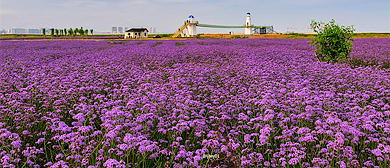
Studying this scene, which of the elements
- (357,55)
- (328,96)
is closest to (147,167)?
(328,96)

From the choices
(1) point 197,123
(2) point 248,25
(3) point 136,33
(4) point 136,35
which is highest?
(2) point 248,25

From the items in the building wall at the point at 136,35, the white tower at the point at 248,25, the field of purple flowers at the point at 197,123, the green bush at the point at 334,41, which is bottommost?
the field of purple flowers at the point at 197,123

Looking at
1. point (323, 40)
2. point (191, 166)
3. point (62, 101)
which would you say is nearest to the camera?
point (191, 166)

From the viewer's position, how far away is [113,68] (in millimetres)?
11992

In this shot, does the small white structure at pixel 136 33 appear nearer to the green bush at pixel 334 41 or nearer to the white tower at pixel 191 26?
the white tower at pixel 191 26

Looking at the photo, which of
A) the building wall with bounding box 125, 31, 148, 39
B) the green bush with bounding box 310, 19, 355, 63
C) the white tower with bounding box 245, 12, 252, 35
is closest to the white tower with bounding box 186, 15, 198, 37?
the building wall with bounding box 125, 31, 148, 39

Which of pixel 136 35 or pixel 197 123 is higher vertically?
pixel 136 35

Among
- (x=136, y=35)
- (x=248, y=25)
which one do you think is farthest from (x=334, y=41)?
(x=248, y=25)

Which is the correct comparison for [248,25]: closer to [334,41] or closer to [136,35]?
[136,35]

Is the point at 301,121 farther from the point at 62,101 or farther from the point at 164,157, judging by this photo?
the point at 62,101

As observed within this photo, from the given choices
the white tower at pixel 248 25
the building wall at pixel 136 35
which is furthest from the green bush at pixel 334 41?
the white tower at pixel 248 25

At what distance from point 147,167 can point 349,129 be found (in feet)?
10.1

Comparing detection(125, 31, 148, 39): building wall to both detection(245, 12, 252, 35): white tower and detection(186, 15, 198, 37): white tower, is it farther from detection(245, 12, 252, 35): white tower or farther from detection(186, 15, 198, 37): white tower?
detection(245, 12, 252, 35): white tower

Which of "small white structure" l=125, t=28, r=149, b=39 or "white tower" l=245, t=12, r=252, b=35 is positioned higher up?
"white tower" l=245, t=12, r=252, b=35
